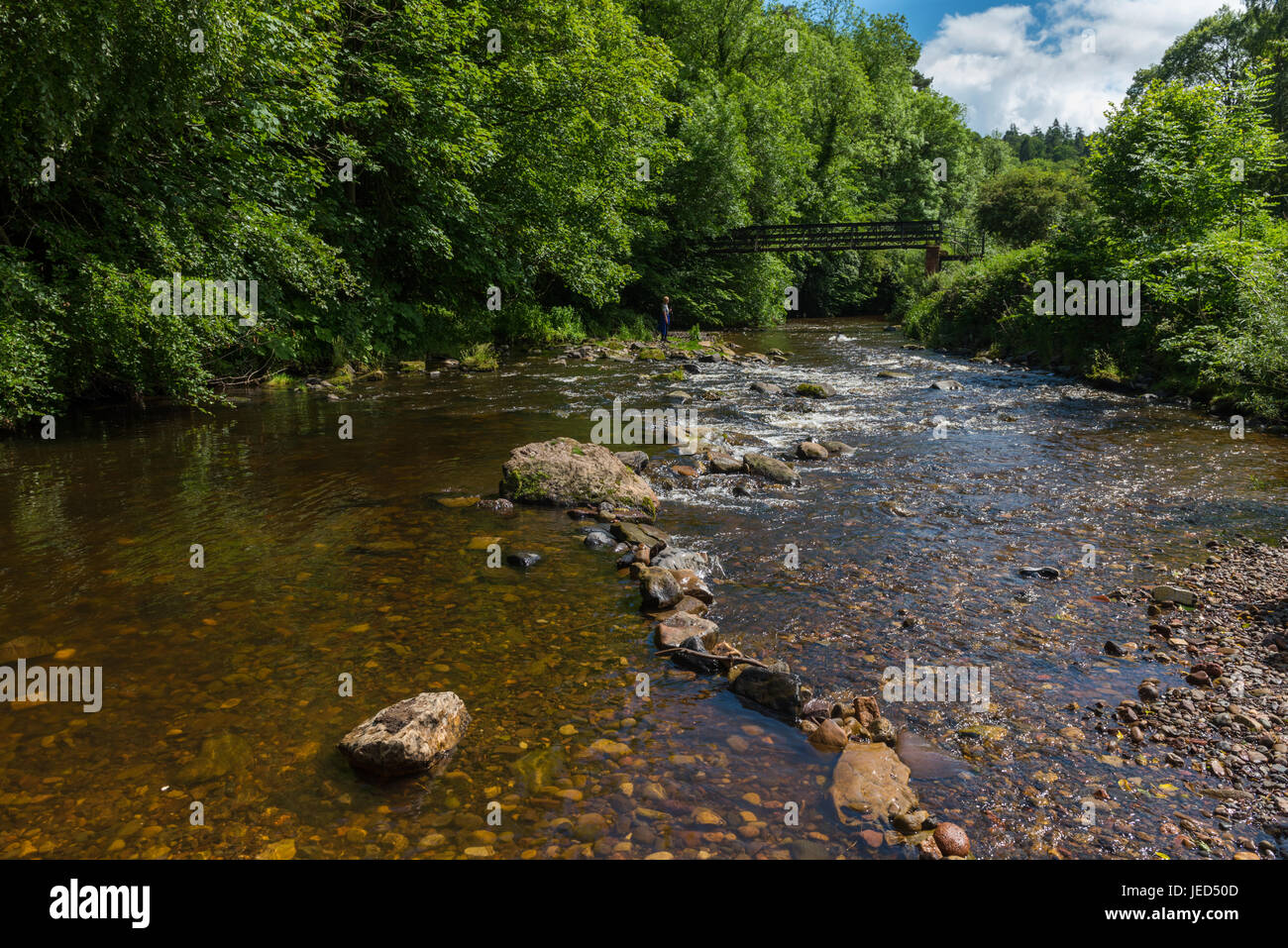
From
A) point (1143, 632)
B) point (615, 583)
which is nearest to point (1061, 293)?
point (1143, 632)

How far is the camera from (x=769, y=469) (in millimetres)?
10555

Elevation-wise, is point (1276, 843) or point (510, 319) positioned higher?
point (510, 319)

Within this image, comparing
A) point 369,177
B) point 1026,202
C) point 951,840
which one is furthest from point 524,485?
point 1026,202

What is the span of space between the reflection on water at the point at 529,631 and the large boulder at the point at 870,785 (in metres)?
0.12

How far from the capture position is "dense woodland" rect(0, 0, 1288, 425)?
10719mm

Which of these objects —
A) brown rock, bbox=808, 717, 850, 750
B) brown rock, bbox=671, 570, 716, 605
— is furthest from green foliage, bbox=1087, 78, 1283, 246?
brown rock, bbox=808, 717, 850, 750

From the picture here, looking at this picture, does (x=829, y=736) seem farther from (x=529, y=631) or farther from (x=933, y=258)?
(x=933, y=258)

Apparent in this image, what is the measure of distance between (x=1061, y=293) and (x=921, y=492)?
15.8 meters

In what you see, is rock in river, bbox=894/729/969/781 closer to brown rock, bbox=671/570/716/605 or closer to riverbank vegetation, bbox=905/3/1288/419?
brown rock, bbox=671/570/716/605

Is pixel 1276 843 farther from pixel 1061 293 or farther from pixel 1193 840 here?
pixel 1061 293

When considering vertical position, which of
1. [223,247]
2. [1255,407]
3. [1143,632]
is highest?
[223,247]

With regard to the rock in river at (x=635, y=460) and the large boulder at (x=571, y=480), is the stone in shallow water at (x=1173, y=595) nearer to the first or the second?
the large boulder at (x=571, y=480)

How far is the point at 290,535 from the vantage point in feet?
25.7
